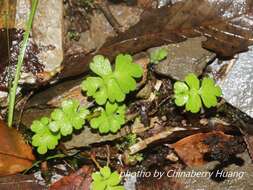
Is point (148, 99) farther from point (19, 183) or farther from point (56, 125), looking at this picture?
point (19, 183)

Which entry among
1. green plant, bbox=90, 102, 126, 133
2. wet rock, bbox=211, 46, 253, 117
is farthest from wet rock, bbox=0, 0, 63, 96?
wet rock, bbox=211, 46, 253, 117

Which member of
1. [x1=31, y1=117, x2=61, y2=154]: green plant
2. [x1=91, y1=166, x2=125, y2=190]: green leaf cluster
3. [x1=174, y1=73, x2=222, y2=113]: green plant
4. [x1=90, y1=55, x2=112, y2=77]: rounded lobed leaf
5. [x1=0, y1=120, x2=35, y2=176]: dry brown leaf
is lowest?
[x1=91, y1=166, x2=125, y2=190]: green leaf cluster

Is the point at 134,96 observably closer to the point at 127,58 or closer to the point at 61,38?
the point at 127,58

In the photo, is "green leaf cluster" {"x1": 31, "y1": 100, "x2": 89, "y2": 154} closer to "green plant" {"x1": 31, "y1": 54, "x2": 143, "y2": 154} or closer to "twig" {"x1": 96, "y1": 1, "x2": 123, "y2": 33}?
"green plant" {"x1": 31, "y1": 54, "x2": 143, "y2": 154}

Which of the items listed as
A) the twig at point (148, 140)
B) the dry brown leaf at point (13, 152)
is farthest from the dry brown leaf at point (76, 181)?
the twig at point (148, 140)

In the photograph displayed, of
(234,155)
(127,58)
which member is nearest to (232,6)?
(127,58)

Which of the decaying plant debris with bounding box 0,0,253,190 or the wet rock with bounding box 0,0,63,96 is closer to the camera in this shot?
the decaying plant debris with bounding box 0,0,253,190

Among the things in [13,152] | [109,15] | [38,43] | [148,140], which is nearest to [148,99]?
[148,140]
